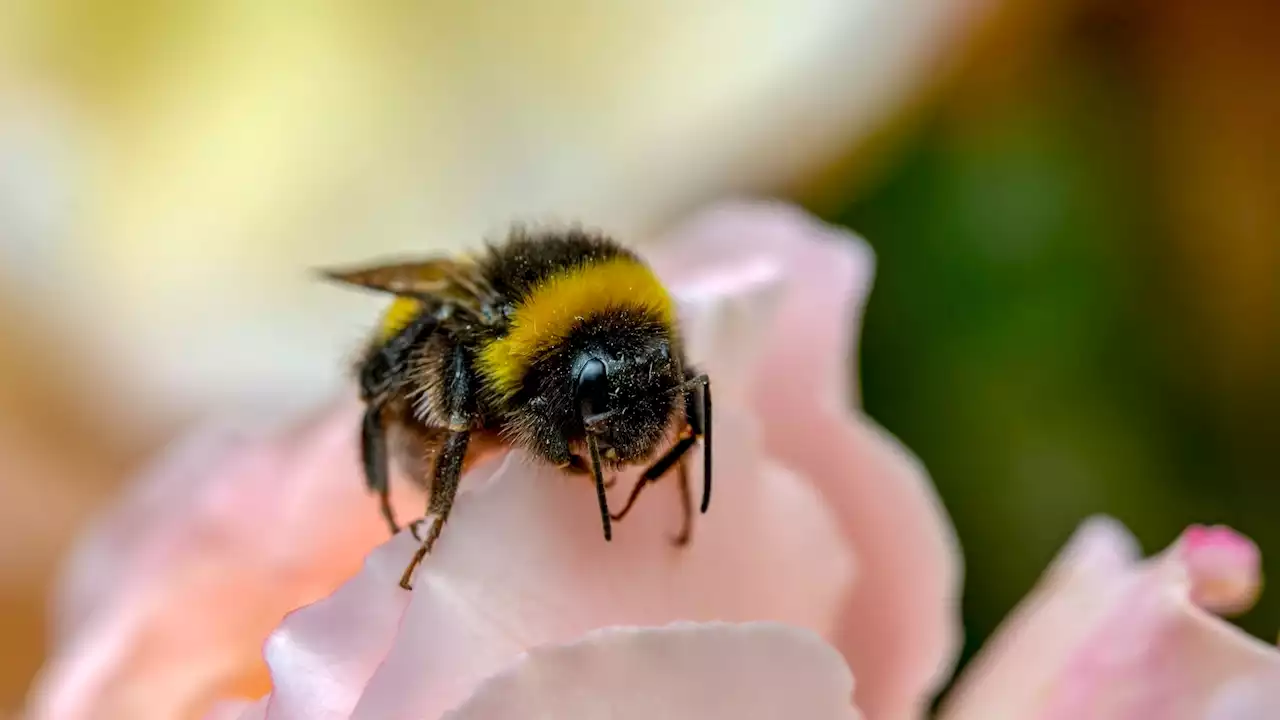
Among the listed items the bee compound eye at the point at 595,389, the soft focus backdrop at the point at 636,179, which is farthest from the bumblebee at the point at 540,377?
the soft focus backdrop at the point at 636,179

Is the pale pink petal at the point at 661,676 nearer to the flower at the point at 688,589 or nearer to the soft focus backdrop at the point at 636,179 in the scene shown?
the flower at the point at 688,589

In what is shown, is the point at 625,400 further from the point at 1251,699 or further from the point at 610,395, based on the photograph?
the point at 1251,699

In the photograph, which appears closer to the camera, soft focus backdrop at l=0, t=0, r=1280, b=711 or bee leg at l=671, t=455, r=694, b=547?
bee leg at l=671, t=455, r=694, b=547

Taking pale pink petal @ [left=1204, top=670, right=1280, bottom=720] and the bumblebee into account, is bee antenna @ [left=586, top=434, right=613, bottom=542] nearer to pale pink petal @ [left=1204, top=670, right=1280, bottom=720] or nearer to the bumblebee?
the bumblebee

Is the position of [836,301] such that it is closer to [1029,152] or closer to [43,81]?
[1029,152]

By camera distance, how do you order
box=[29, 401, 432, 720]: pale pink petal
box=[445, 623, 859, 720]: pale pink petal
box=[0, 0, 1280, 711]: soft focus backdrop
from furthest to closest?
1. box=[0, 0, 1280, 711]: soft focus backdrop
2. box=[29, 401, 432, 720]: pale pink petal
3. box=[445, 623, 859, 720]: pale pink petal

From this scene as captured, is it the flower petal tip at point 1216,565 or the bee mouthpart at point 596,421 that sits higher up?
the bee mouthpart at point 596,421

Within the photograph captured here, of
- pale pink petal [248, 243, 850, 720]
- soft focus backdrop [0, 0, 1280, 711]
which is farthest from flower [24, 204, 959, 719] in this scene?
soft focus backdrop [0, 0, 1280, 711]
